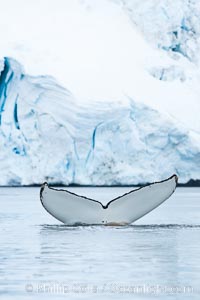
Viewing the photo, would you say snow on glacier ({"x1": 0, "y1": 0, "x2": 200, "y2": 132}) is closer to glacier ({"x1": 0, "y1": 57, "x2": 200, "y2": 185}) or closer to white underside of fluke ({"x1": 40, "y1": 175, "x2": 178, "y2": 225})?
glacier ({"x1": 0, "y1": 57, "x2": 200, "y2": 185})

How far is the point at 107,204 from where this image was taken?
1337cm

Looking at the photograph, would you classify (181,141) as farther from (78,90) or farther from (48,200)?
(48,200)

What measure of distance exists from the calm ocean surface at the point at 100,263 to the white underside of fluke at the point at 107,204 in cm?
18

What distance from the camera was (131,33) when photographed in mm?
34906

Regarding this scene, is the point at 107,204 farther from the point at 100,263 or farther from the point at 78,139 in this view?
the point at 78,139

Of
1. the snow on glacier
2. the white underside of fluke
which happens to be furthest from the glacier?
the white underside of fluke

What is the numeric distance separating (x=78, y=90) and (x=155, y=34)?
431cm

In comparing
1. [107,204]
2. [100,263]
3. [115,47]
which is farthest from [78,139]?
[100,263]

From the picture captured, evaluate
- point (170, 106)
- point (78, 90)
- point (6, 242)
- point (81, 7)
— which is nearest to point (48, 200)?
point (6, 242)

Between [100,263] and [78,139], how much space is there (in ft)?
66.7

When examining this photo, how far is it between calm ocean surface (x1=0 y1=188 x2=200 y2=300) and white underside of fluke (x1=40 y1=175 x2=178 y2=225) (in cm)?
18

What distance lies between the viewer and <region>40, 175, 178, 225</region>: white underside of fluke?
13.2 m

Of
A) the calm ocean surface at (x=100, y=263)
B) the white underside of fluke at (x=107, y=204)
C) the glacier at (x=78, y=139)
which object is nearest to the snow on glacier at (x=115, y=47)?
the glacier at (x=78, y=139)

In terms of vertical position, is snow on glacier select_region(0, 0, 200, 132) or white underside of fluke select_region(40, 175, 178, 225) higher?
white underside of fluke select_region(40, 175, 178, 225)
